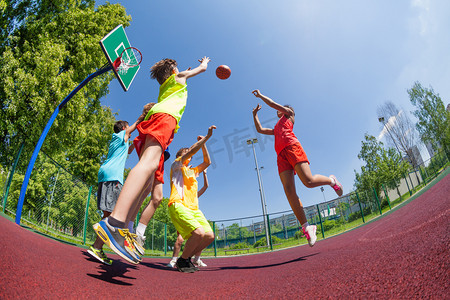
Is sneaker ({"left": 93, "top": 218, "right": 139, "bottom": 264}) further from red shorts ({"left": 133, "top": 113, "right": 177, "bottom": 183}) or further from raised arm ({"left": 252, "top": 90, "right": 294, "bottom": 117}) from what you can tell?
raised arm ({"left": 252, "top": 90, "right": 294, "bottom": 117})

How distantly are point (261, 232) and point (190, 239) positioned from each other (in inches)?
428

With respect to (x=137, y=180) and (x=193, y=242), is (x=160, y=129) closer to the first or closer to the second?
(x=137, y=180)

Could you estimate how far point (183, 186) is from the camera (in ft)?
11.8

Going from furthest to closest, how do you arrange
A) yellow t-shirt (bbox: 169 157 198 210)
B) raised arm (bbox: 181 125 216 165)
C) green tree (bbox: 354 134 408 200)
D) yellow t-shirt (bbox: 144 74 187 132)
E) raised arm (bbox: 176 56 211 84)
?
green tree (bbox: 354 134 408 200), raised arm (bbox: 181 125 216 165), yellow t-shirt (bbox: 169 157 198 210), raised arm (bbox: 176 56 211 84), yellow t-shirt (bbox: 144 74 187 132)

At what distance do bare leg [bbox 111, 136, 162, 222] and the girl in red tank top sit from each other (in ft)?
7.42

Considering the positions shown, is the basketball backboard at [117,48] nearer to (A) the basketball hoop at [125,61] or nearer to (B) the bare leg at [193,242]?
(A) the basketball hoop at [125,61]

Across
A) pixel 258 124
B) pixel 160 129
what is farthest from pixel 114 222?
pixel 258 124

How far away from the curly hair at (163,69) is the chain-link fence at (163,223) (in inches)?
191

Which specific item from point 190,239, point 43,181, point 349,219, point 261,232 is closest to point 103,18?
point 43,181

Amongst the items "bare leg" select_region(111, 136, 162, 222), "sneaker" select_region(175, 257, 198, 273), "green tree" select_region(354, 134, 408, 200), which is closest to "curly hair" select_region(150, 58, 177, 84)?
"bare leg" select_region(111, 136, 162, 222)

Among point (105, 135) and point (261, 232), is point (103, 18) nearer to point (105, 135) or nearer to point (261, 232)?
point (105, 135)

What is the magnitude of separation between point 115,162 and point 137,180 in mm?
2030

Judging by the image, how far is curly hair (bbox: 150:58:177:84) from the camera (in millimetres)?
2580

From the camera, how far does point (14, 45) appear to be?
8.96 metres
